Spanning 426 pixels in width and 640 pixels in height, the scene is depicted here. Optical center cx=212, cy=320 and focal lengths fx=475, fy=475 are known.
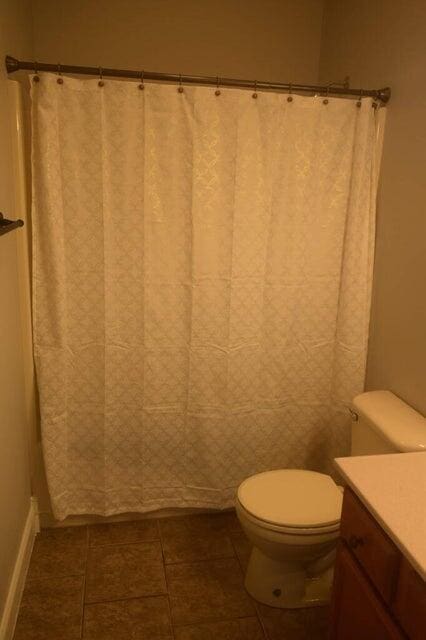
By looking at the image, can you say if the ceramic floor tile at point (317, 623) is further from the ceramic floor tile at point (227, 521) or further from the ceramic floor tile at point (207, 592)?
the ceramic floor tile at point (227, 521)

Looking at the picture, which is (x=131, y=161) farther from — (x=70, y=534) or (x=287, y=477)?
(x=70, y=534)

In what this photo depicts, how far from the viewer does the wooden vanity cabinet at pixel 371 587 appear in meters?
0.98

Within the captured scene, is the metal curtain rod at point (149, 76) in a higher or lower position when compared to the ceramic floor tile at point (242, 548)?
higher

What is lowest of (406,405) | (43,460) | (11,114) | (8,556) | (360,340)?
(8,556)

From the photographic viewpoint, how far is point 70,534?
6.97 feet

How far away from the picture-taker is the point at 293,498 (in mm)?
1706

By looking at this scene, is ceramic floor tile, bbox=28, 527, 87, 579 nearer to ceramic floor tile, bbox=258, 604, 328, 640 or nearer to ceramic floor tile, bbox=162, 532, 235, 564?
ceramic floor tile, bbox=162, 532, 235, 564

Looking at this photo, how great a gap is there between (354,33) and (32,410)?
212 centimetres

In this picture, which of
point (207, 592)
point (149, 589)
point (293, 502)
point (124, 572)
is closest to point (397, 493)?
point (293, 502)

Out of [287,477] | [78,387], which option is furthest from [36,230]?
[287,477]

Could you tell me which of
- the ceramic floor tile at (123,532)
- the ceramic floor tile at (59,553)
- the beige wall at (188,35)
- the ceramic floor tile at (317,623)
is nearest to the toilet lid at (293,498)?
the ceramic floor tile at (317,623)

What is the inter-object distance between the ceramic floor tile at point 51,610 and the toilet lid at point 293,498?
73 centimetres

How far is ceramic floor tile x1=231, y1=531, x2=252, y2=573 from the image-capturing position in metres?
2.00

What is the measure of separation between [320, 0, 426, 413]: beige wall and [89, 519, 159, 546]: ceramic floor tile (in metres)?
1.19
